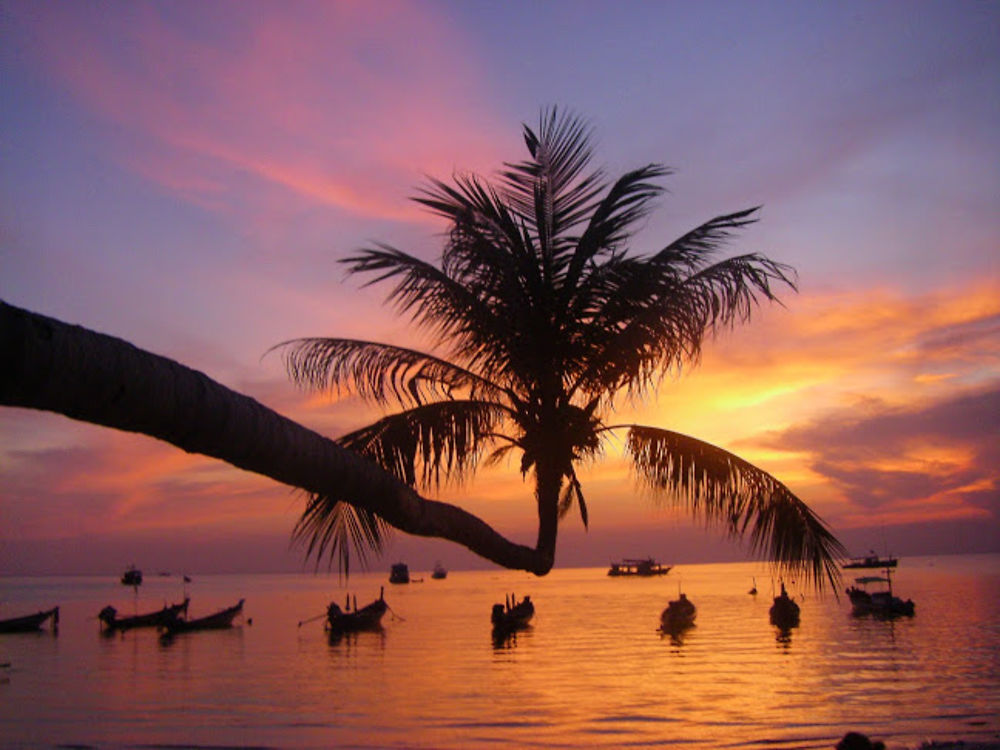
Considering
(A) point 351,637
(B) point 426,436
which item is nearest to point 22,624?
(A) point 351,637

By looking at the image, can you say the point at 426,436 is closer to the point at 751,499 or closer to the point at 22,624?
the point at 751,499

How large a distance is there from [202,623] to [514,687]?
38030 millimetres

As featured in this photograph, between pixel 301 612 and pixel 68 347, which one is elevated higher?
pixel 68 347

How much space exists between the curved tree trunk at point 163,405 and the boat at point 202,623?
2663 inches

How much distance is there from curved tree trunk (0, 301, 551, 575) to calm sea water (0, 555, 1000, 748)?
8823 mm

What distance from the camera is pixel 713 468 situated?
7.32m

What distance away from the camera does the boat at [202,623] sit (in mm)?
65125

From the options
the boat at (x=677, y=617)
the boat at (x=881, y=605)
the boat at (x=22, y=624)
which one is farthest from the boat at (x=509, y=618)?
the boat at (x=22, y=624)

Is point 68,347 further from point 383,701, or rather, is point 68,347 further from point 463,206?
point 383,701

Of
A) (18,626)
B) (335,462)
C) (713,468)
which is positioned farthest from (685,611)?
(335,462)

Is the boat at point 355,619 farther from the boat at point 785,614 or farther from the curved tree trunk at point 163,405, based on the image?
the curved tree trunk at point 163,405

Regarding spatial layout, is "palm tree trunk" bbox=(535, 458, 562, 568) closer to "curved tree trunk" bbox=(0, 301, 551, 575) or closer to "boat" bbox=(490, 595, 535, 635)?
"curved tree trunk" bbox=(0, 301, 551, 575)

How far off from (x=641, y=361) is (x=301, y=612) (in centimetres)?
10335

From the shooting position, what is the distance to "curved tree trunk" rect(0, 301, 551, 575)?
Answer: 234 cm
